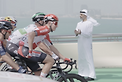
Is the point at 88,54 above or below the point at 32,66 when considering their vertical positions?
below

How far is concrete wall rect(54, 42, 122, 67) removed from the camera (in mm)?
9516

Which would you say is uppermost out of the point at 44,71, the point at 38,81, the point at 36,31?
the point at 36,31

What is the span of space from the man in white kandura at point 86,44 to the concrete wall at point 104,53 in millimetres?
1605

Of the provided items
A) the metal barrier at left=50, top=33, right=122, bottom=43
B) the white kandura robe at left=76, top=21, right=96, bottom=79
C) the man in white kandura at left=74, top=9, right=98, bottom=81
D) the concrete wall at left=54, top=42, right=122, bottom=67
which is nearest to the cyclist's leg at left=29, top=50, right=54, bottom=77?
the man in white kandura at left=74, top=9, right=98, bottom=81

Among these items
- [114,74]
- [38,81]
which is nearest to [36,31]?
[38,81]

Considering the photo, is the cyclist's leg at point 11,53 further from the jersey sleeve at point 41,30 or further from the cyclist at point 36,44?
the jersey sleeve at point 41,30

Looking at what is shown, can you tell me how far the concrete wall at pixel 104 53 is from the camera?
9.52 m

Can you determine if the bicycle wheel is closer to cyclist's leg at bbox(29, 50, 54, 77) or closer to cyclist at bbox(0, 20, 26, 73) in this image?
cyclist's leg at bbox(29, 50, 54, 77)

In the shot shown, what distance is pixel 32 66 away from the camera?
5.02 metres

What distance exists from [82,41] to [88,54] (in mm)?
379

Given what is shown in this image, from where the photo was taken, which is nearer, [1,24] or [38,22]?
[1,24]

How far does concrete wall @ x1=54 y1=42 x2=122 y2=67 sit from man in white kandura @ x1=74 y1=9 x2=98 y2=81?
1.61 meters

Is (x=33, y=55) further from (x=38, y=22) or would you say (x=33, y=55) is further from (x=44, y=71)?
(x=38, y=22)

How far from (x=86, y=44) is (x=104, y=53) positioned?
200cm
